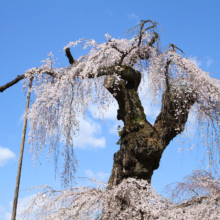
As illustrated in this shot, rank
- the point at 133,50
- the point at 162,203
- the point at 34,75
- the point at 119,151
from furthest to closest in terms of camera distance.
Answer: the point at 133,50, the point at 34,75, the point at 119,151, the point at 162,203

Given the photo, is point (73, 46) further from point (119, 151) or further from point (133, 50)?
point (119, 151)

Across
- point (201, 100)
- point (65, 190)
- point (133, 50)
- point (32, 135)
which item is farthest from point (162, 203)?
point (133, 50)

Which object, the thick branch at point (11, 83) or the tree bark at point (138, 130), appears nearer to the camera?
the tree bark at point (138, 130)

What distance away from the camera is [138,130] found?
5191 mm

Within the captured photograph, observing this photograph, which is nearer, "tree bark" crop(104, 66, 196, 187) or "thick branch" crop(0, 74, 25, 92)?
"tree bark" crop(104, 66, 196, 187)

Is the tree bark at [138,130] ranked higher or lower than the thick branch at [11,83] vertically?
lower

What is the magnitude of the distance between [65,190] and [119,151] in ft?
3.98

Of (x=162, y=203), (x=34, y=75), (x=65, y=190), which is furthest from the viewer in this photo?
(x=34, y=75)

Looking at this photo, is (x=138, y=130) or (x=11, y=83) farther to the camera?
(x=11, y=83)

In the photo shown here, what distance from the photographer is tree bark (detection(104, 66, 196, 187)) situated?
4.89 metres

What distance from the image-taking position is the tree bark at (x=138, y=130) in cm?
489

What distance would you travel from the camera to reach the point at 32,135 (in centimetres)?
528

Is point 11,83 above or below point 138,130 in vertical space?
above

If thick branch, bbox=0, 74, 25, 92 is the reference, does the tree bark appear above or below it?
below
